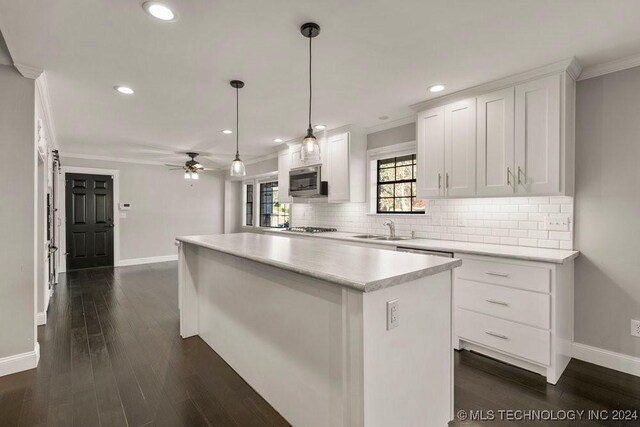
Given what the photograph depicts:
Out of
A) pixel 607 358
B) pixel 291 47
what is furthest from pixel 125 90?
pixel 607 358

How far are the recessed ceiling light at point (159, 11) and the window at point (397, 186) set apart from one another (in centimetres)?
302

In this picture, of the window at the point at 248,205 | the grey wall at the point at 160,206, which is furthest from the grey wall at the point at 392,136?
the grey wall at the point at 160,206

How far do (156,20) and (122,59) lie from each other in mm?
704

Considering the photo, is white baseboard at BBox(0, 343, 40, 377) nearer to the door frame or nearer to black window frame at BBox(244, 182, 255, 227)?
the door frame

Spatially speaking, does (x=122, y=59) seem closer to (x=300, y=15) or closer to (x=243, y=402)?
(x=300, y=15)

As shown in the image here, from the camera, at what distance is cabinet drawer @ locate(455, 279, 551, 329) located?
226 cm

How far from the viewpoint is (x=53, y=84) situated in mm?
2805

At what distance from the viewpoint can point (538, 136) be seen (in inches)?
98.3

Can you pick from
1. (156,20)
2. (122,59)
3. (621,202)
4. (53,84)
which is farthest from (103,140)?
(621,202)

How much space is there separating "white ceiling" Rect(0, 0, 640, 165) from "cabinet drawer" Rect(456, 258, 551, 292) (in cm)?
158

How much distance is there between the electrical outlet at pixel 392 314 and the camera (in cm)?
137

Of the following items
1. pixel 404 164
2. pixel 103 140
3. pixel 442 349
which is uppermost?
pixel 103 140

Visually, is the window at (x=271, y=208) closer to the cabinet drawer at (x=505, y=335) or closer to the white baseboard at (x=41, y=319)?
the white baseboard at (x=41, y=319)

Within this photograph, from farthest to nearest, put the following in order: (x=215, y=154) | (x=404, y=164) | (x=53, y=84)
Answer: (x=215, y=154) → (x=404, y=164) → (x=53, y=84)
